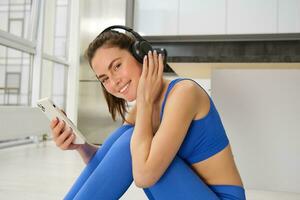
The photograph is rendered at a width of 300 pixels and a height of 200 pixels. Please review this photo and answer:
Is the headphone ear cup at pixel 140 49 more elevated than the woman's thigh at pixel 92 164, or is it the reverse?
the headphone ear cup at pixel 140 49

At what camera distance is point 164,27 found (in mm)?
1691

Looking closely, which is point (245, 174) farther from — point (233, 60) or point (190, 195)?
point (190, 195)

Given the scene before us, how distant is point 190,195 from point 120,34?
Answer: 0.48 m

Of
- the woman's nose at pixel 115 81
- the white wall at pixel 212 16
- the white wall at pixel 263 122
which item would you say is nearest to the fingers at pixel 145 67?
the woman's nose at pixel 115 81

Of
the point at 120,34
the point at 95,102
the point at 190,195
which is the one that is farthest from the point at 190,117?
the point at 95,102

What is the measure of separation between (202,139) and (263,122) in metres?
0.99

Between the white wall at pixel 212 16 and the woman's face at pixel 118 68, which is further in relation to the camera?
the white wall at pixel 212 16

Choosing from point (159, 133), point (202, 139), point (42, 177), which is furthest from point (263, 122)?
point (42, 177)

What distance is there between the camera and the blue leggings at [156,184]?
81cm

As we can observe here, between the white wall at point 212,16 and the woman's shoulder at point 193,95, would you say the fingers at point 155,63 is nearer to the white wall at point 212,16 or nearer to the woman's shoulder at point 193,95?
the woman's shoulder at point 193,95

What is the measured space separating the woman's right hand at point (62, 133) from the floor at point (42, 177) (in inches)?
26.9

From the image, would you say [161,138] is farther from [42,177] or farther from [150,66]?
[42,177]

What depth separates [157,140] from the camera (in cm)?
77

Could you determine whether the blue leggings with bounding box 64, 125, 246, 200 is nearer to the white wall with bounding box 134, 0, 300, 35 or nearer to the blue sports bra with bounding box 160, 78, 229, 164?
the blue sports bra with bounding box 160, 78, 229, 164
